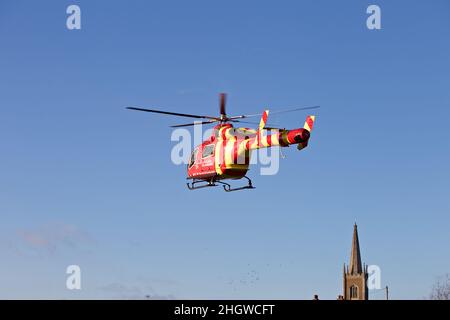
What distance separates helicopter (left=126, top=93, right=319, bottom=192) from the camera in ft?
170

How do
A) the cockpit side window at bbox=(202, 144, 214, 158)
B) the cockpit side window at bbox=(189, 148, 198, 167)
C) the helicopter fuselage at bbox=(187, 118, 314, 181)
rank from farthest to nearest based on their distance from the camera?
the cockpit side window at bbox=(189, 148, 198, 167)
the cockpit side window at bbox=(202, 144, 214, 158)
the helicopter fuselage at bbox=(187, 118, 314, 181)

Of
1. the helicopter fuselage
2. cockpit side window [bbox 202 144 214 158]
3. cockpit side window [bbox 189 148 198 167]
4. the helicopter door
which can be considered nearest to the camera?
the helicopter fuselage

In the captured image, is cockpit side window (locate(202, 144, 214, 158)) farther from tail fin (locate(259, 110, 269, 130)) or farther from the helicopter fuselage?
tail fin (locate(259, 110, 269, 130))

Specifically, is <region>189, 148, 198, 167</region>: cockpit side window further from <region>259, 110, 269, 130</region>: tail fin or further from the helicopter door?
<region>259, 110, 269, 130</region>: tail fin

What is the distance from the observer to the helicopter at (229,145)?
5188cm

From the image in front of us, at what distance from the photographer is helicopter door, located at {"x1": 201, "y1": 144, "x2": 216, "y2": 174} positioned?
56562 mm

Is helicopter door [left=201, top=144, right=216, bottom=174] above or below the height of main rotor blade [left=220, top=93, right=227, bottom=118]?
below

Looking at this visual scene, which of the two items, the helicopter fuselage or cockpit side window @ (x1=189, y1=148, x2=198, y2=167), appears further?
cockpit side window @ (x1=189, y1=148, x2=198, y2=167)

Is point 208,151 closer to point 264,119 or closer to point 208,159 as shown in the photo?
point 208,159

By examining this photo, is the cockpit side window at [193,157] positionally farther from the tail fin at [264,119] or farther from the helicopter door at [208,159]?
the tail fin at [264,119]

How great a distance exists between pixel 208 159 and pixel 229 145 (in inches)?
84.0

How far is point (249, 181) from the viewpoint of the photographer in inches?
2162
